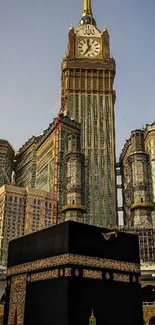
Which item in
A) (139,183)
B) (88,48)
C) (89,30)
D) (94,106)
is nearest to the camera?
(139,183)

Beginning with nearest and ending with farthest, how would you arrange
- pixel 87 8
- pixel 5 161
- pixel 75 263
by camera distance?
pixel 75 263 < pixel 5 161 < pixel 87 8

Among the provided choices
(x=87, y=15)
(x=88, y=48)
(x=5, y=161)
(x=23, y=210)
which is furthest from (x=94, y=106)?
(x=87, y=15)

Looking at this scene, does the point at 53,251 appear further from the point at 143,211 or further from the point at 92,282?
the point at 143,211

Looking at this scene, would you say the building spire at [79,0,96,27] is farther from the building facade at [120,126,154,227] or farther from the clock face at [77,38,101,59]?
the building facade at [120,126,154,227]

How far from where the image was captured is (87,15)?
3413 inches

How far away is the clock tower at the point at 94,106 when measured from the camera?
2553 inches

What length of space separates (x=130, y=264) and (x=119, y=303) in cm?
146

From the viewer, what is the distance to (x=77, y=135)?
222ft

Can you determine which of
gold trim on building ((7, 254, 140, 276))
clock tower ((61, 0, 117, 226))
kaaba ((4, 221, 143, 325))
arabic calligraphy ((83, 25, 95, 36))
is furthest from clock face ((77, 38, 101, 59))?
gold trim on building ((7, 254, 140, 276))

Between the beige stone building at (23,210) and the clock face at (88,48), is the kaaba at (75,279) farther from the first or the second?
the clock face at (88,48)

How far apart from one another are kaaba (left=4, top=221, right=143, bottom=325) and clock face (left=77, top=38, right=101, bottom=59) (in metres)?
67.5

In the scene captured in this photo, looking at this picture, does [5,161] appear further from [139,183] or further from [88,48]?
[139,183]

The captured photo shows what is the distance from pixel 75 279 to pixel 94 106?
63.0 m

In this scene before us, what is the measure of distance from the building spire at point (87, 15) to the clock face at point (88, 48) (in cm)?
756
